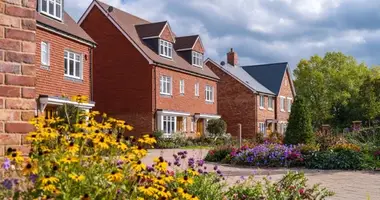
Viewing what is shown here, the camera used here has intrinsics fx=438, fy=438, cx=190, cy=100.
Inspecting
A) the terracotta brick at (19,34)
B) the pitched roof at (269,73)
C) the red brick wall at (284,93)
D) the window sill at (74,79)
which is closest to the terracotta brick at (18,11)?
the terracotta brick at (19,34)

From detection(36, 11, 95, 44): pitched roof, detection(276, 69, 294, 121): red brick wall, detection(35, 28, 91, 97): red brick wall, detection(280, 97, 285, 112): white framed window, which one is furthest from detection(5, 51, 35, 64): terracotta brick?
detection(280, 97, 285, 112): white framed window

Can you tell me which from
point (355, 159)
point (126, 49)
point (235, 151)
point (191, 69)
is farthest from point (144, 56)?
point (355, 159)

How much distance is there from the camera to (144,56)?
3019 centimetres

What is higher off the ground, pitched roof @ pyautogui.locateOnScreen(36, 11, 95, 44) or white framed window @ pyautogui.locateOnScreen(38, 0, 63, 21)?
white framed window @ pyautogui.locateOnScreen(38, 0, 63, 21)

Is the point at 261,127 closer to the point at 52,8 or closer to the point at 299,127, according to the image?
the point at 299,127

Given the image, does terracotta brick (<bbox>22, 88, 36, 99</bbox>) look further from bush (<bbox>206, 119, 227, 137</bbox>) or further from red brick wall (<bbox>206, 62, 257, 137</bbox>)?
red brick wall (<bbox>206, 62, 257, 137</bbox>)

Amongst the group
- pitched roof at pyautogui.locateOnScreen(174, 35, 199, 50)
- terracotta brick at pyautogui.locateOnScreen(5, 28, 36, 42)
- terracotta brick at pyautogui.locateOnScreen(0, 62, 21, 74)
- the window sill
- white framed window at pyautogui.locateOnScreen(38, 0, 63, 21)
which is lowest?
terracotta brick at pyautogui.locateOnScreen(0, 62, 21, 74)

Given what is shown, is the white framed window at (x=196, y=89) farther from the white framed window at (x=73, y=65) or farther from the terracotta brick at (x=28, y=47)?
the terracotta brick at (x=28, y=47)

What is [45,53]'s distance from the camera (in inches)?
864

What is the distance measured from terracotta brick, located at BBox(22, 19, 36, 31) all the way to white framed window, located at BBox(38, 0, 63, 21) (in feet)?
64.1

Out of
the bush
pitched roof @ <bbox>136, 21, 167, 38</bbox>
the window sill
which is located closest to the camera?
the window sill

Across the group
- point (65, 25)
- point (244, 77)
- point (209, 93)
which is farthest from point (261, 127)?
point (65, 25)

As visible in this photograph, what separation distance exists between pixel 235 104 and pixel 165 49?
1293 cm

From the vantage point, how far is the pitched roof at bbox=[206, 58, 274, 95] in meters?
43.1
